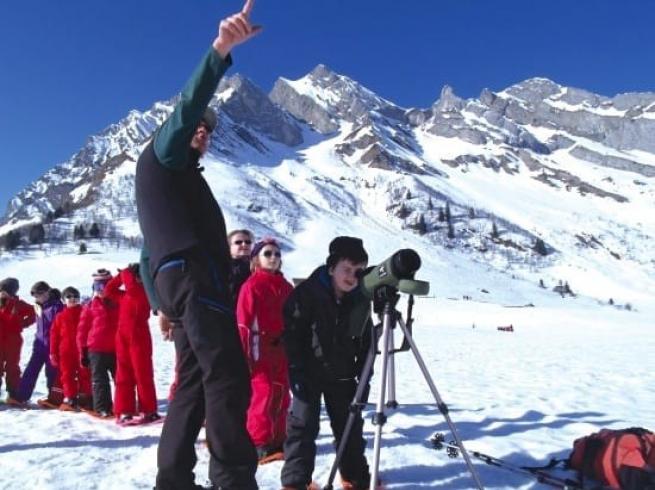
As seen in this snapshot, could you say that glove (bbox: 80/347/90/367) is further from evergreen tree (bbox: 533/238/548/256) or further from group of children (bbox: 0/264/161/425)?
evergreen tree (bbox: 533/238/548/256)

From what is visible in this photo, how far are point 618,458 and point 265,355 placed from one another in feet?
9.50

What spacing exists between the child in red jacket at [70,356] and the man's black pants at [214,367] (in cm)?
523

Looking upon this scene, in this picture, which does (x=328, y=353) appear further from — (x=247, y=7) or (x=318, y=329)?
(x=247, y=7)

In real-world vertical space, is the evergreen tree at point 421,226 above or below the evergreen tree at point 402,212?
below

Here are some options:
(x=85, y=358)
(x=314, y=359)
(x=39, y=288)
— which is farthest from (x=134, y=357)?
(x=39, y=288)

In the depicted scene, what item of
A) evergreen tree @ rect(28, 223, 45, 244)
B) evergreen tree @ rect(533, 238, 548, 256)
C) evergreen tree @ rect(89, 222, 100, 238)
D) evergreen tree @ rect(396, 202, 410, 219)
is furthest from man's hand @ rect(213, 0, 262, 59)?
evergreen tree @ rect(396, 202, 410, 219)

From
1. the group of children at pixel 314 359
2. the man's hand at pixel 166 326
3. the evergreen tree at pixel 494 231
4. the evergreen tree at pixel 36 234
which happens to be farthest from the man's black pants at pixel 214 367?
the evergreen tree at pixel 494 231

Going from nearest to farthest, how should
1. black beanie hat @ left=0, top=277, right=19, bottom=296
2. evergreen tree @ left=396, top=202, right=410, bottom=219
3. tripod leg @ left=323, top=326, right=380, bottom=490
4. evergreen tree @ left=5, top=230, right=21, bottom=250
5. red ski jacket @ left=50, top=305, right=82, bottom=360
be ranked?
tripod leg @ left=323, top=326, right=380, bottom=490, red ski jacket @ left=50, top=305, right=82, bottom=360, black beanie hat @ left=0, top=277, right=19, bottom=296, evergreen tree @ left=5, top=230, right=21, bottom=250, evergreen tree @ left=396, top=202, right=410, bottom=219

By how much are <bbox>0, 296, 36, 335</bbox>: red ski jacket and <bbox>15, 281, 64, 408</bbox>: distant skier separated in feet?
0.61

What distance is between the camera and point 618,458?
441 centimetres

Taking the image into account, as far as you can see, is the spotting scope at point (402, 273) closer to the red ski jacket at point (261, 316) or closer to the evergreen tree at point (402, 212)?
the red ski jacket at point (261, 316)

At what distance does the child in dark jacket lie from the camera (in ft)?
13.7

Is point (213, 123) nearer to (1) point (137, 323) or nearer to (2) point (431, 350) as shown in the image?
(1) point (137, 323)

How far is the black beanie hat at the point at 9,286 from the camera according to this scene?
28.9ft
